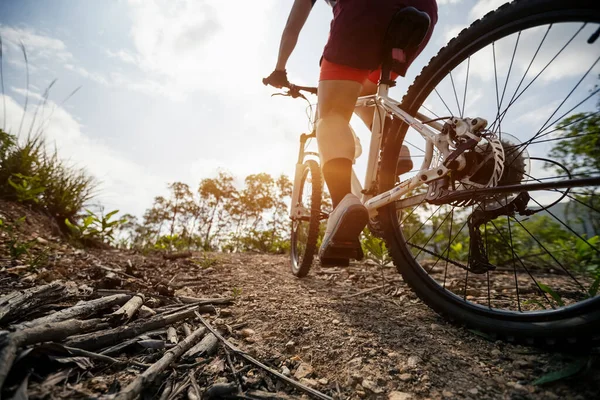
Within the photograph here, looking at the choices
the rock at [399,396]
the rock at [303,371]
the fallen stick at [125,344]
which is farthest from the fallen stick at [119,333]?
the rock at [399,396]

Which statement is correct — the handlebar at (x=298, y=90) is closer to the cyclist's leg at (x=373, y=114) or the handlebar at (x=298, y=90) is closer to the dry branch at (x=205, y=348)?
the cyclist's leg at (x=373, y=114)

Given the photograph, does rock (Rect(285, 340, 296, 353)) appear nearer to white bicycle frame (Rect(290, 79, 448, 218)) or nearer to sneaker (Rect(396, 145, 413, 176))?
white bicycle frame (Rect(290, 79, 448, 218))

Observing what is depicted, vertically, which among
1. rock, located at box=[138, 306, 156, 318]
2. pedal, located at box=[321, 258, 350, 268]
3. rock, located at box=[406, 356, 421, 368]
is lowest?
rock, located at box=[406, 356, 421, 368]

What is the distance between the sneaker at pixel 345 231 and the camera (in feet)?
5.26

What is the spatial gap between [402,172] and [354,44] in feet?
3.02

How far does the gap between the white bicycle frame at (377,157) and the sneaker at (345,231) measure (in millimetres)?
224

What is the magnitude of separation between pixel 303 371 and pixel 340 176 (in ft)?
3.71

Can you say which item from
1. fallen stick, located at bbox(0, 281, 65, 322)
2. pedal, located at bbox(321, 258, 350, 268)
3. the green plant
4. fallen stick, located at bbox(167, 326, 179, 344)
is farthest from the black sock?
the green plant

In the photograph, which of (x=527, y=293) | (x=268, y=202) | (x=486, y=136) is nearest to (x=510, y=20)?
(x=486, y=136)

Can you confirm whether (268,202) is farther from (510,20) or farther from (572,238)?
(510,20)

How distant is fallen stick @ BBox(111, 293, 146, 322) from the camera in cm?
123

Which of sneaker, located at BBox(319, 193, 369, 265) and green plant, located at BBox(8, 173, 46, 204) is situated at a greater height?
green plant, located at BBox(8, 173, 46, 204)

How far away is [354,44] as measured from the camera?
5.42 feet

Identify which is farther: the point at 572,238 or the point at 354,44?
the point at 572,238
